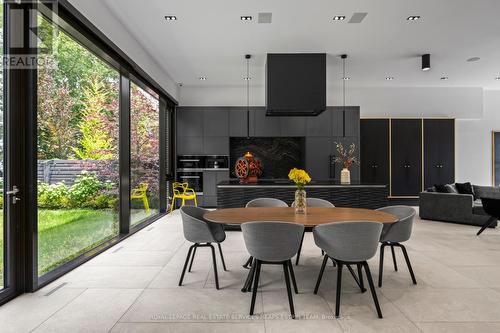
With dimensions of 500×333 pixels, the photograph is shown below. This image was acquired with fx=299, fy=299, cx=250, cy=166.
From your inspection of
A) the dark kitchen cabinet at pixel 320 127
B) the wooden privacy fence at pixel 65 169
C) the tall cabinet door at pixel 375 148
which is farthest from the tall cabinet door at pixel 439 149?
the wooden privacy fence at pixel 65 169

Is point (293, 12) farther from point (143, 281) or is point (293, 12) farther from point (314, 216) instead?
point (143, 281)

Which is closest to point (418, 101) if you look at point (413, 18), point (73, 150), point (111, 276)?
point (413, 18)

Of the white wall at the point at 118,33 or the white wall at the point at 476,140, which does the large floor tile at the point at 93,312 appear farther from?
the white wall at the point at 476,140

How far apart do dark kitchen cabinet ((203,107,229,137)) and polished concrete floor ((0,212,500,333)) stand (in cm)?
409

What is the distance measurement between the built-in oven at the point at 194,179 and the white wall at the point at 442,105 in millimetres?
1793

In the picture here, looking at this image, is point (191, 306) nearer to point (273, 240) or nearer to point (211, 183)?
point (273, 240)

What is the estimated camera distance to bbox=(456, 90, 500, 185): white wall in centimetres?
800

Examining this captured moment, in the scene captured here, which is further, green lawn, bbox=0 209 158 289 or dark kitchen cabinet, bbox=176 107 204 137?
dark kitchen cabinet, bbox=176 107 204 137

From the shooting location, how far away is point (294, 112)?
514 cm

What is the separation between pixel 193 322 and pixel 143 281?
1.00 metres

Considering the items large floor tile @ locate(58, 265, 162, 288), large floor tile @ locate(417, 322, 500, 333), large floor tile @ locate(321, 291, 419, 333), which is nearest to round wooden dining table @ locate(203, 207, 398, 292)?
large floor tile @ locate(321, 291, 419, 333)

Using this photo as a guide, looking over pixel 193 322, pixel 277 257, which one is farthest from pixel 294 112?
pixel 193 322

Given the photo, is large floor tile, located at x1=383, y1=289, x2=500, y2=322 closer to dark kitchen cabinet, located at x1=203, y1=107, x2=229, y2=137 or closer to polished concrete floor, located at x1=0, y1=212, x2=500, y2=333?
polished concrete floor, located at x1=0, y1=212, x2=500, y2=333

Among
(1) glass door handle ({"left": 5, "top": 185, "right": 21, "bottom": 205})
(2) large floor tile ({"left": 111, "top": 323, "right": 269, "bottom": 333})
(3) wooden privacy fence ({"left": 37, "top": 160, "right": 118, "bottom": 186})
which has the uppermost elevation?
(3) wooden privacy fence ({"left": 37, "top": 160, "right": 118, "bottom": 186})
